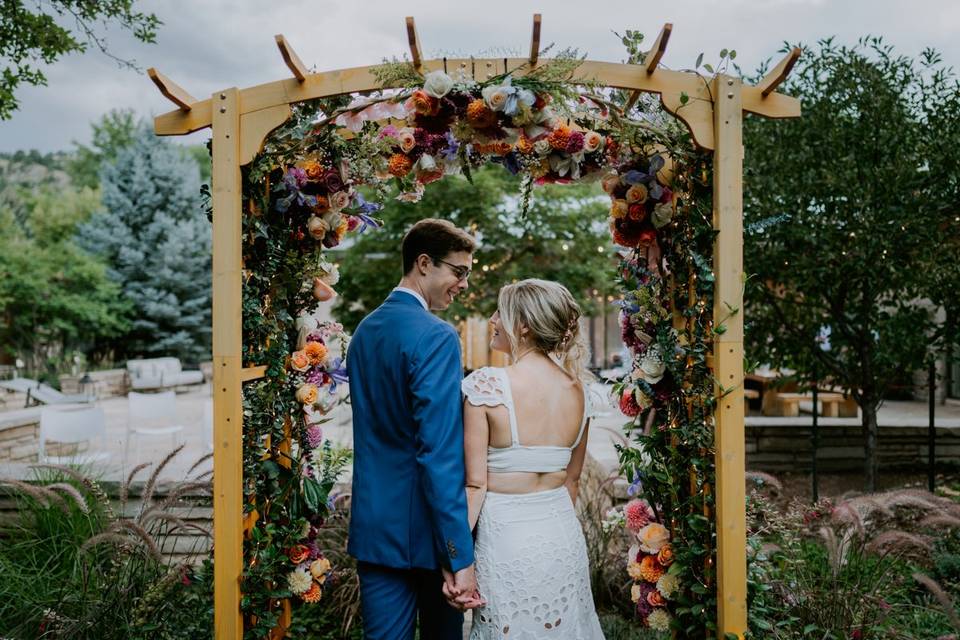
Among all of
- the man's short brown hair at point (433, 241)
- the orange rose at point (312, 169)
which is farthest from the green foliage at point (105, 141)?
the man's short brown hair at point (433, 241)

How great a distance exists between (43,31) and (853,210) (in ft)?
Answer: 19.6

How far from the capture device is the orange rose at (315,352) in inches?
119

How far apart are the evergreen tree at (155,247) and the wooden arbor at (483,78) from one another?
59.8 ft

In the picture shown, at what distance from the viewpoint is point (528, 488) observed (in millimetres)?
2250

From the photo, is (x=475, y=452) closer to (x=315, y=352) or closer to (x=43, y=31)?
(x=315, y=352)

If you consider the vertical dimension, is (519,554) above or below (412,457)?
below

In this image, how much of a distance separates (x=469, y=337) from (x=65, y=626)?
12519 mm

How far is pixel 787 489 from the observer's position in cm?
571

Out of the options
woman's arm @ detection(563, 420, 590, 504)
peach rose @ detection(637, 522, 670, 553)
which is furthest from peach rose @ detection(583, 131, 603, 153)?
peach rose @ detection(637, 522, 670, 553)

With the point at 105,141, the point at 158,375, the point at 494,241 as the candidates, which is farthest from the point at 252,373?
the point at 105,141

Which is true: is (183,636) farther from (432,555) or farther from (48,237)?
(48,237)

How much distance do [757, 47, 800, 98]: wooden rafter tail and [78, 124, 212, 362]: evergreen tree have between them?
19243mm

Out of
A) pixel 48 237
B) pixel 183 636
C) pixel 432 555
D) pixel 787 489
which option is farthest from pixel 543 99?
Answer: pixel 48 237

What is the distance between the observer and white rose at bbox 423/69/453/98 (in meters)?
2.37
